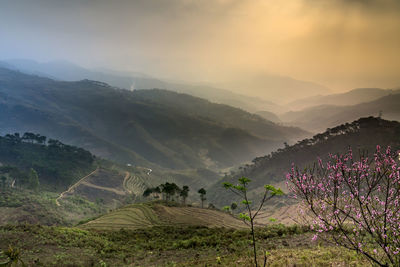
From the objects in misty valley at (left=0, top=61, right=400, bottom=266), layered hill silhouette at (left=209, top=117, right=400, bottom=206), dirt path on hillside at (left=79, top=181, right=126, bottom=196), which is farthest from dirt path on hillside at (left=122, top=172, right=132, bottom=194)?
layered hill silhouette at (left=209, top=117, right=400, bottom=206)

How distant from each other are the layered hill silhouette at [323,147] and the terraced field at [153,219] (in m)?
56.3

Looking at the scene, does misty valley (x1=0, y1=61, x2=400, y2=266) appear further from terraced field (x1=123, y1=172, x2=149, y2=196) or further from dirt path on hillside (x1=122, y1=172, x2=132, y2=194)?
terraced field (x1=123, y1=172, x2=149, y2=196)

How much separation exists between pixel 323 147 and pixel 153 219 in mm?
97451

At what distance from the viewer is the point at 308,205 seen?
7496 millimetres

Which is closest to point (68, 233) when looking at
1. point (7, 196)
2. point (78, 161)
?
point (7, 196)

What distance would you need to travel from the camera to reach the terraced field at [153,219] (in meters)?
42.6

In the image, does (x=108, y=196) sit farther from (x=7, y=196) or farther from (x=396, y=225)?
(x=396, y=225)

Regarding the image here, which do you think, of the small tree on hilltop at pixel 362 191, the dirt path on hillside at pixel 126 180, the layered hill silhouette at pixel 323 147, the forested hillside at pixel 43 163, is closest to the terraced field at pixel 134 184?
the dirt path on hillside at pixel 126 180

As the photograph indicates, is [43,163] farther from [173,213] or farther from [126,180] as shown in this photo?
[173,213]

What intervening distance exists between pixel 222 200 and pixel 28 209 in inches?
3194

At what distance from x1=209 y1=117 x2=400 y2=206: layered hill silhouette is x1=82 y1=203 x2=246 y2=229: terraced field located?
5631cm

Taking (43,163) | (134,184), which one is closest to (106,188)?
(134,184)

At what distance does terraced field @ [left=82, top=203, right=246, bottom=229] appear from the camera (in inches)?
1677

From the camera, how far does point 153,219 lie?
45.6m
